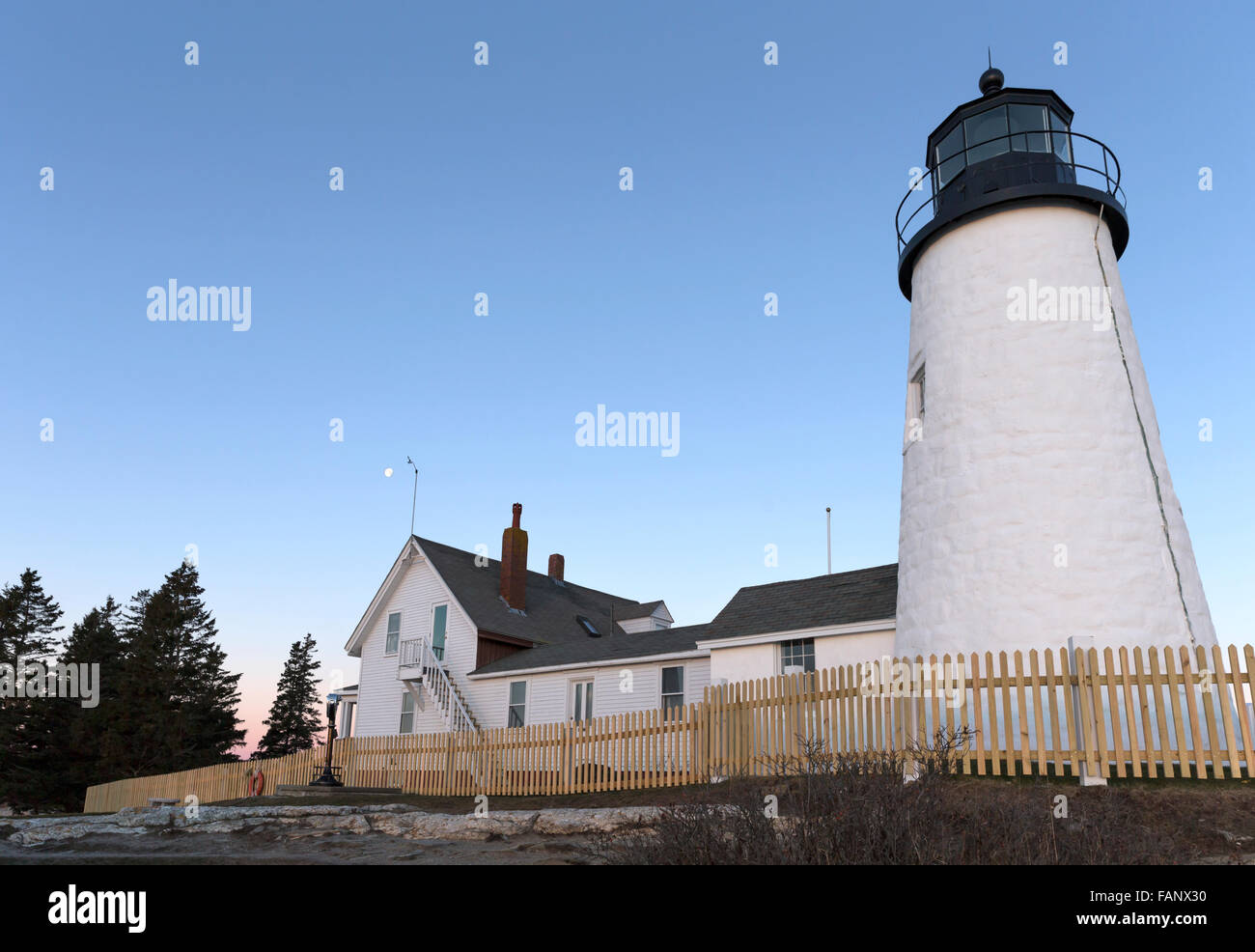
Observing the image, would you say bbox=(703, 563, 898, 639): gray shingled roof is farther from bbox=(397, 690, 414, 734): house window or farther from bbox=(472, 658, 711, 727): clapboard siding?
bbox=(397, 690, 414, 734): house window

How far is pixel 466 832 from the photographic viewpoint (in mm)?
10953

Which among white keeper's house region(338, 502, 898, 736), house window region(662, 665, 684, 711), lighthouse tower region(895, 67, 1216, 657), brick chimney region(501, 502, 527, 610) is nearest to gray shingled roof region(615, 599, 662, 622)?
white keeper's house region(338, 502, 898, 736)

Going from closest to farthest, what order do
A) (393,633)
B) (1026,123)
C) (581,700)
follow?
(1026,123)
(581,700)
(393,633)

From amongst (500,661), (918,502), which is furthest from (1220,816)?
(500,661)

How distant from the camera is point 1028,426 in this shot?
12914mm

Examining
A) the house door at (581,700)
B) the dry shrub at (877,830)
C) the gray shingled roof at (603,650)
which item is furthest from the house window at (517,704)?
the dry shrub at (877,830)

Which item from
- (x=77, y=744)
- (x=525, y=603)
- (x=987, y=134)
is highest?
(x=987, y=134)

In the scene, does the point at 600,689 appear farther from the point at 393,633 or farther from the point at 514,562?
the point at 393,633

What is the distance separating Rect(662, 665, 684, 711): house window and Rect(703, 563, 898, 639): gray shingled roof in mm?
2546

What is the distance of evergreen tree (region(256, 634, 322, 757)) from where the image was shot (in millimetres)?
56750

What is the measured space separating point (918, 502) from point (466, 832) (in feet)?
28.2

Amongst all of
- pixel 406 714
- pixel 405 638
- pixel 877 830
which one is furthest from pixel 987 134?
pixel 406 714

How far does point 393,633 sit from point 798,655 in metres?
17.2
